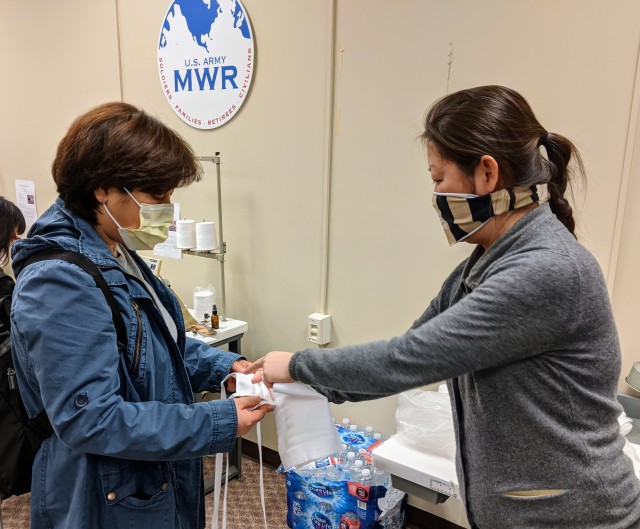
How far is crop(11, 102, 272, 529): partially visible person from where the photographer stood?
91 cm

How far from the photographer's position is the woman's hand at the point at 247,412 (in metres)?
1.09

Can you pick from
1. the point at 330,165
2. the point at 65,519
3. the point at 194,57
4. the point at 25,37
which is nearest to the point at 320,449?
the point at 65,519

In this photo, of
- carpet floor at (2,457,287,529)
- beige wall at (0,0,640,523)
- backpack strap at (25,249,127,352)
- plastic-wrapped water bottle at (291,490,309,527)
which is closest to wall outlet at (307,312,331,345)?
beige wall at (0,0,640,523)

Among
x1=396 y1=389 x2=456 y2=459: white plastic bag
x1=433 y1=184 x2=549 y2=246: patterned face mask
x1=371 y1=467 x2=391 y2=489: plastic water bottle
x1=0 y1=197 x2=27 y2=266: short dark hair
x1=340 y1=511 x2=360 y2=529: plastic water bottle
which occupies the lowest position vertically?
x1=340 y1=511 x2=360 y2=529: plastic water bottle

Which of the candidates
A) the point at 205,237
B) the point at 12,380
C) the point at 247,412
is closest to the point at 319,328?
the point at 205,237

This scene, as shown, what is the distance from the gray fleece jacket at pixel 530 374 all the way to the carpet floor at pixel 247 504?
1638 millimetres

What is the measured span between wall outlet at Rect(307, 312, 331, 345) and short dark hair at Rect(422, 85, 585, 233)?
57.4 inches

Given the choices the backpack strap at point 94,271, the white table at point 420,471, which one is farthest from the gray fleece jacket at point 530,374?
the white table at point 420,471

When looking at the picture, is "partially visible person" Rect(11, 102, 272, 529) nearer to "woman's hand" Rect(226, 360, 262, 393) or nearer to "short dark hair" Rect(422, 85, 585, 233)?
"woman's hand" Rect(226, 360, 262, 393)

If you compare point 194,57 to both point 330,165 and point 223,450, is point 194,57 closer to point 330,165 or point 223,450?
point 330,165

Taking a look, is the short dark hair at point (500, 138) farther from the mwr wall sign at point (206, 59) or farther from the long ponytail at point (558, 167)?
the mwr wall sign at point (206, 59)

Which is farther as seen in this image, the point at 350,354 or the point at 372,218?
the point at 372,218

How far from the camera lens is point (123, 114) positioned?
3.46 ft

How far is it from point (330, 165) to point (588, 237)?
1.09 m
